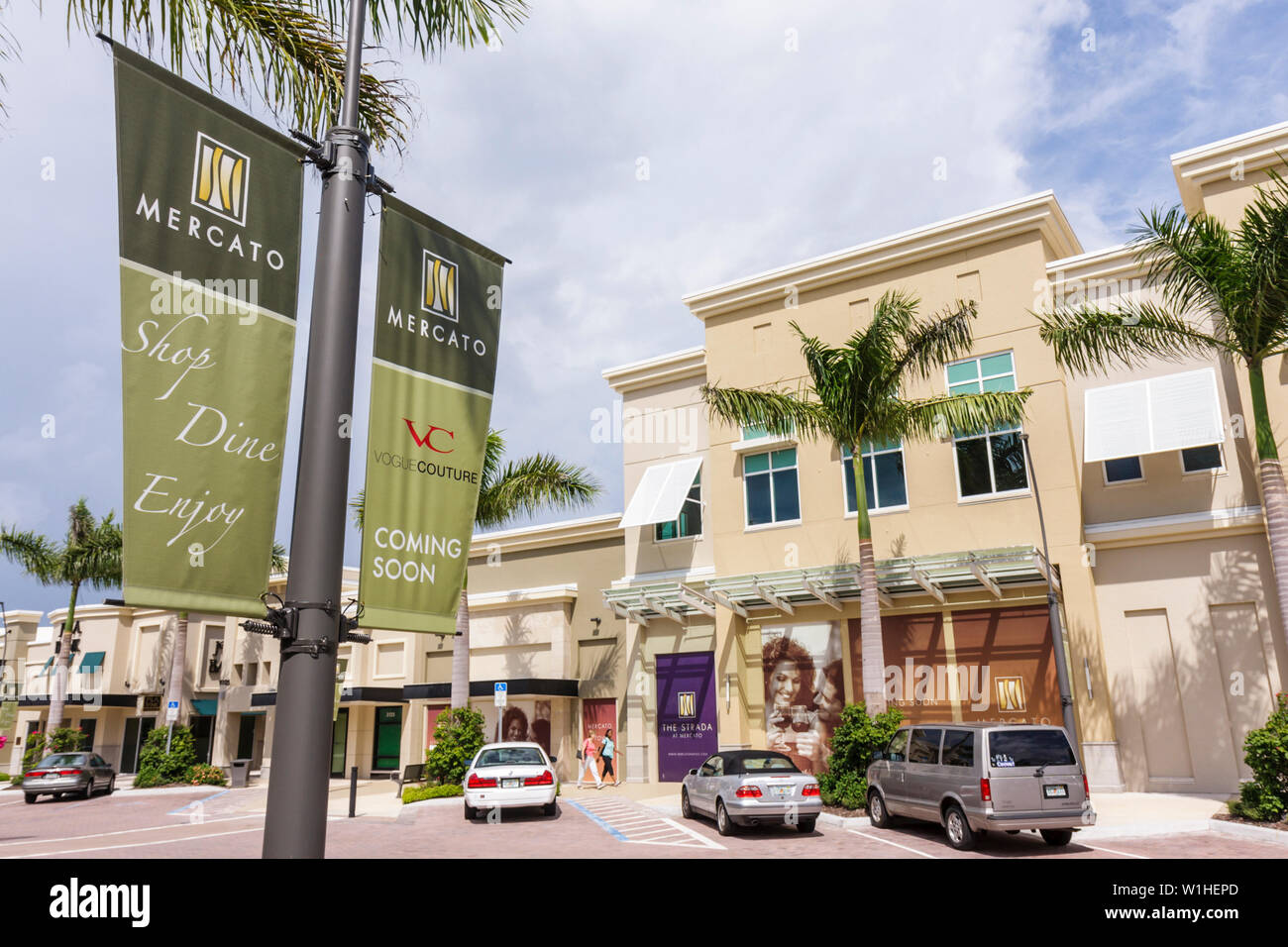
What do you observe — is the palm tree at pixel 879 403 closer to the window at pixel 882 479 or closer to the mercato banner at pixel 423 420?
the window at pixel 882 479

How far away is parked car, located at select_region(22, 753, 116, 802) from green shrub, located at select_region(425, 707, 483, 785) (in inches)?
542

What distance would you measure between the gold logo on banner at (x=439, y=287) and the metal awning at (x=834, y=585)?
678 inches

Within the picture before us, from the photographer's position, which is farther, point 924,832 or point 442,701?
point 442,701

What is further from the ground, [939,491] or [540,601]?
[939,491]

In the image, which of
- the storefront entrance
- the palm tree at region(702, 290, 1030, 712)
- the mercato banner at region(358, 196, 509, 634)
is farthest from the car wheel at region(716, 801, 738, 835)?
the storefront entrance

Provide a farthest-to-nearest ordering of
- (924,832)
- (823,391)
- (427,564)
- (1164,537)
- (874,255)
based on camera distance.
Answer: (874,255) < (1164,537) < (823,391) < (924,832) < (427,564)

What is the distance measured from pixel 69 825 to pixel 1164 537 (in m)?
27.4

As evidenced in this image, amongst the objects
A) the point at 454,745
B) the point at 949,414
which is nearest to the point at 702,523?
the point at 454,745

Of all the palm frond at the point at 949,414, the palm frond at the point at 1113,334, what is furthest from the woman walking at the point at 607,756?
the palm frond at the point at 1113,334

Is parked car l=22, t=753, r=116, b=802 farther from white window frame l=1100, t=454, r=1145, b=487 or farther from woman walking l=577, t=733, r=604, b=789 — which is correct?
white window frame l=1100, t=454, r=1145, b=487

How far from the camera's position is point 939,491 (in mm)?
23766

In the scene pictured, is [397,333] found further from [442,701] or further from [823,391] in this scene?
[442,701]

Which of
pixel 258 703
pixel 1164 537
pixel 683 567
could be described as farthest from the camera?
pixel 258 703
